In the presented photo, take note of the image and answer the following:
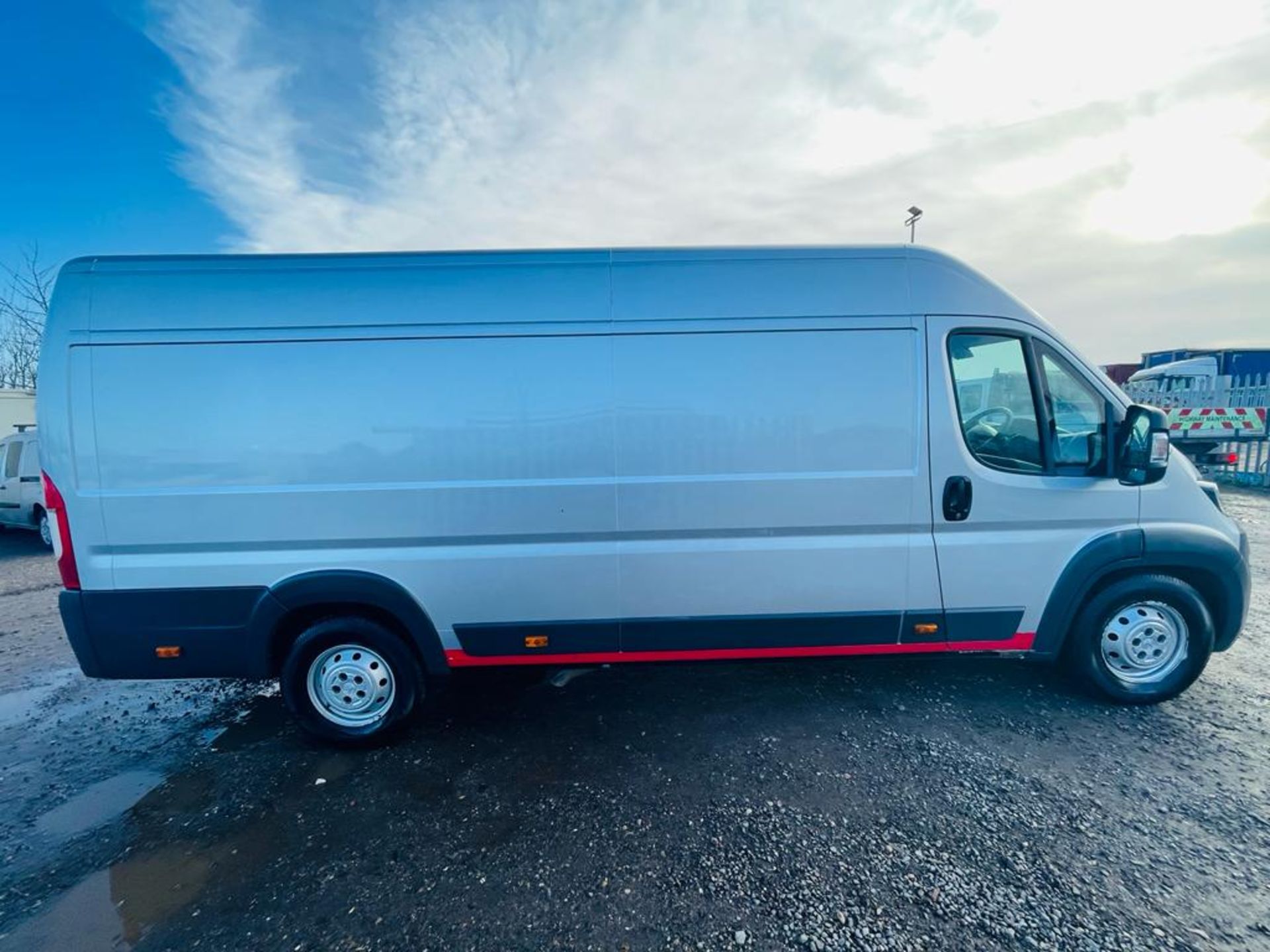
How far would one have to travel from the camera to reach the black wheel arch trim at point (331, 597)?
2961mm

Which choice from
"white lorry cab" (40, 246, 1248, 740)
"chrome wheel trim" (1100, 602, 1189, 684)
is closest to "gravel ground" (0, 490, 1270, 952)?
"chrome wheel trim" (1100, 602, 1189, 684)

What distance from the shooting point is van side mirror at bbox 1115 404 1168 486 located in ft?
9.71

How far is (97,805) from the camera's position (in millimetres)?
2811

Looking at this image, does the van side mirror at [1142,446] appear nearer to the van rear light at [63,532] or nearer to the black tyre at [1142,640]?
the black tyre at [1142,640]

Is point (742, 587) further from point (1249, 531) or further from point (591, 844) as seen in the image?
point (1249, 531)

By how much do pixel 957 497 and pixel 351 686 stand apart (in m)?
3.48

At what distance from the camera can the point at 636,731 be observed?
322cm

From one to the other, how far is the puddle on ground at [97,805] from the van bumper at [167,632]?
531 mm

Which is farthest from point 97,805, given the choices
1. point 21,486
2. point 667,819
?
point 21,486

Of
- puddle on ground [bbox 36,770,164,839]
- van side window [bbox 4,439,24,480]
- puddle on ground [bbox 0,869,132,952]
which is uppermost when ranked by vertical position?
van side window [bbox 4,439,24,480]

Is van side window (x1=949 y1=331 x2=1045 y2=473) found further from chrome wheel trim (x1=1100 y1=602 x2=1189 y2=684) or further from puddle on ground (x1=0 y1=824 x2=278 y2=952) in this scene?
puddle on ground (x1=0 y1=824 x2=278 y2=952)

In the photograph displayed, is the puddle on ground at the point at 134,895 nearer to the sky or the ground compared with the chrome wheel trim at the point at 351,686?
nearer to the ground

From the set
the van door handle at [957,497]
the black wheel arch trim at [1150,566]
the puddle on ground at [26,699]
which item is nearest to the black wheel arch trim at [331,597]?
the puddle on ground at [26,699]

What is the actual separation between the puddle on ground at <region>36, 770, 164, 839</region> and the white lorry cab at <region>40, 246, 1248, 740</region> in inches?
21.6
